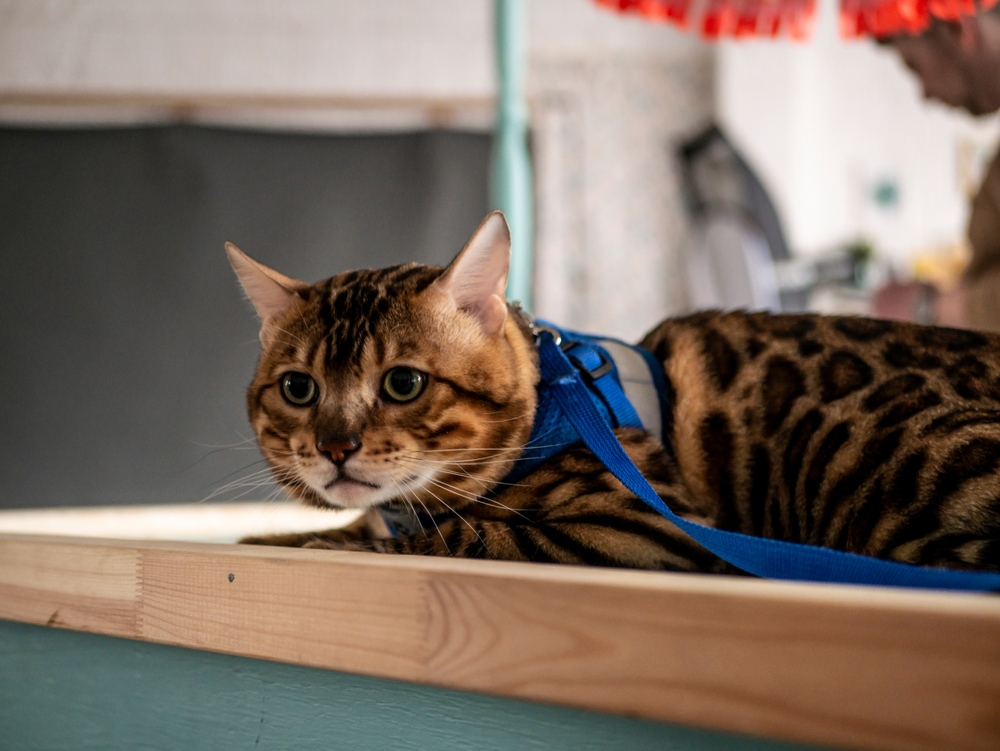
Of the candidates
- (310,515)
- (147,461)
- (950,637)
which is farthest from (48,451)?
(950,637)

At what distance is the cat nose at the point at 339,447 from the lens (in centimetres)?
94

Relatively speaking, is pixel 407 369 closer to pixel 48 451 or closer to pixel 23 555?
pixel 23 555

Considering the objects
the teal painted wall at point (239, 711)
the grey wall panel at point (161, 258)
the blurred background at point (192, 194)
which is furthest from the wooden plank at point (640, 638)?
the grey wall panel at point (161, 258)

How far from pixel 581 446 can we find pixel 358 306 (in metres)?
0.36

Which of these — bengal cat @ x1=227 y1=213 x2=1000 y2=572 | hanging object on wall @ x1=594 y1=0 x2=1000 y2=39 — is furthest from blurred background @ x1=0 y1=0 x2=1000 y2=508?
bengal cat @ x1=227 y1=213 x2=1000 y2=572

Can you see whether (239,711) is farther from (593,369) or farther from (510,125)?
(510,125)

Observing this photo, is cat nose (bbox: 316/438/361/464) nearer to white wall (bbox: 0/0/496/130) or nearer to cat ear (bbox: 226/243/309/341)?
cat ear (bbox: 226/243/309/341)

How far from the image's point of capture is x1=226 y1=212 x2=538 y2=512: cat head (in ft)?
3.17

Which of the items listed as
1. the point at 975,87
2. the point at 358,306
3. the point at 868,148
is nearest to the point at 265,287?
the point at 358,306

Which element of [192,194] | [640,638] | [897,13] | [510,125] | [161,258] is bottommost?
[640,638]

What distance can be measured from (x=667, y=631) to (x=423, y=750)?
266 millimetres

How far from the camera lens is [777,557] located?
0.64m

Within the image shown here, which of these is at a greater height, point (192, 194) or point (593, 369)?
point (192, 194)

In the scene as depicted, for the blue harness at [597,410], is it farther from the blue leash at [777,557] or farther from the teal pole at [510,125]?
the teal pole at [510,125]
